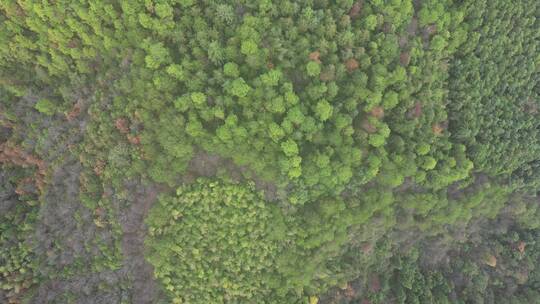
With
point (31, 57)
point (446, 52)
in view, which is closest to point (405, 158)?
point (446, 52)

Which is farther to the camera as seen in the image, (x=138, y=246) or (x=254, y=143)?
(x=138, y=246)

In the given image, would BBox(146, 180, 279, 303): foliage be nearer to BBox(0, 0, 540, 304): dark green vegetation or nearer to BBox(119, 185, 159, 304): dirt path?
BBox(0, 0, 540, 304): dark green vegetation

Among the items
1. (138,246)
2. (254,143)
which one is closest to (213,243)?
(138,246)

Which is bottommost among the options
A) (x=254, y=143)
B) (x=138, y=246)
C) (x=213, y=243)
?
(x=138, y=246)

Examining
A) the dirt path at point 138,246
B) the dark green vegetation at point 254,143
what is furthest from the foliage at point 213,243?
the dirt path at point 138,246

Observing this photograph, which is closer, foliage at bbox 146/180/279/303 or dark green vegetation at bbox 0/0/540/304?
dark green vegetation at bbox 0/0/540/304

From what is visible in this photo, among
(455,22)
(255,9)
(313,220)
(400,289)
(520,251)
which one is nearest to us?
(255,9)

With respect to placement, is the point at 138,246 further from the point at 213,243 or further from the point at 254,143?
the point at 254,143

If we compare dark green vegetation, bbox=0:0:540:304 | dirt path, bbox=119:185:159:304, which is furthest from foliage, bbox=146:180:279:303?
dirt path, bbox=119:185:159:304

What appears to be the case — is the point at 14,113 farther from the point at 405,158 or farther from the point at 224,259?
the point at 405,158
